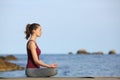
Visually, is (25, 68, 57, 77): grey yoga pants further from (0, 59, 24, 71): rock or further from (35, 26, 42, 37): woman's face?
(0, 59, 24, 71): rock

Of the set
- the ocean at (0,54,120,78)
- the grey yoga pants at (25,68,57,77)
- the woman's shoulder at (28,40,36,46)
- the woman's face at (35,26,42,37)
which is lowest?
the ocean at (0,54,120,78)

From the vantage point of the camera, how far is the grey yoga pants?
6.88 metres

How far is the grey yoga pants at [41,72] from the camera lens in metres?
6.88

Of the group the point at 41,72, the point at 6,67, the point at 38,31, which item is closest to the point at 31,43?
the point at 38,31

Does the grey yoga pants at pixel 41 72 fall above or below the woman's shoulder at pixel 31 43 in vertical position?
below

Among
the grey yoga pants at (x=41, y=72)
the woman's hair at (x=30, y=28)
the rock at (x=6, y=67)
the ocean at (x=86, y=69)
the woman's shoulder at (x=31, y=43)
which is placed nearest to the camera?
the grey yoga pants at (x=41, y=72)

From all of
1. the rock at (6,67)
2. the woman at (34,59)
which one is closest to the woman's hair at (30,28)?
the woman at (34,59)

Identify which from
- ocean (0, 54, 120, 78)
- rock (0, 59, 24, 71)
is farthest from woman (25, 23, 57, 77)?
rock (0, 59, 24, 71)

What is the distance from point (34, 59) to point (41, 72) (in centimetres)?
27

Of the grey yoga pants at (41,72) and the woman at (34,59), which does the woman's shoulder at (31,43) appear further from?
the grey yoga pants at (41,72)

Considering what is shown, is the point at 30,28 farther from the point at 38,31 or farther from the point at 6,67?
the point at 6,67

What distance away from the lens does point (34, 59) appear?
7082 millimetres

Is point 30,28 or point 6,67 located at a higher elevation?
point 30,28

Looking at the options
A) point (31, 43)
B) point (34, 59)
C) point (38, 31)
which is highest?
point (38, 31)
